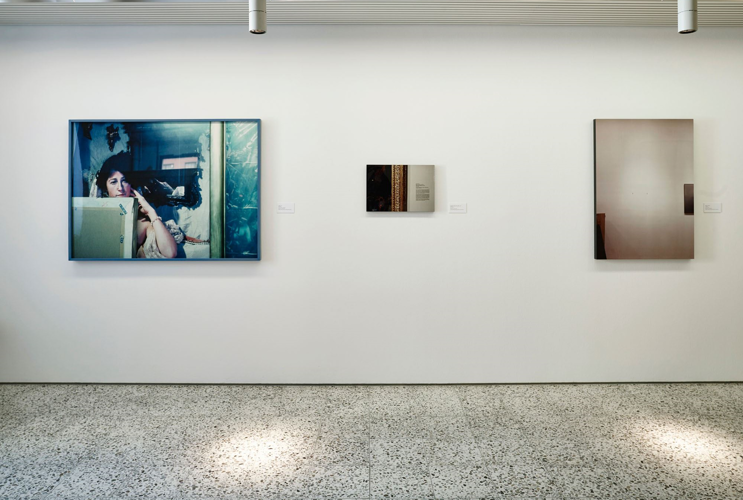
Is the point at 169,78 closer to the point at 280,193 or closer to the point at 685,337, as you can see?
the point at 280,193

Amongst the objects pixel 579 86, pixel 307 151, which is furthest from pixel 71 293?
pixel 579 86

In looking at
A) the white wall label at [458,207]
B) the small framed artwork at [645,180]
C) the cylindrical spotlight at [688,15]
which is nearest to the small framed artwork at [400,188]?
the white wall label at [458,207]

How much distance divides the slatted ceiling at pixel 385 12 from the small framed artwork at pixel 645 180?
Answer: 96cm

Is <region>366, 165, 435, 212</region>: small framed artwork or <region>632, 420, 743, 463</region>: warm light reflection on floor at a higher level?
<region>366, 165, 435, 212</region>: small framed artwork

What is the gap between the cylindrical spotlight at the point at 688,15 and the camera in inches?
98.2

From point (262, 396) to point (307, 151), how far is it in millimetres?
2340

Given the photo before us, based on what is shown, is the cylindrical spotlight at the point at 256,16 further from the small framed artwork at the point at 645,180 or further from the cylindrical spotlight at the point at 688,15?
the small framed artwork at the point at 645,180

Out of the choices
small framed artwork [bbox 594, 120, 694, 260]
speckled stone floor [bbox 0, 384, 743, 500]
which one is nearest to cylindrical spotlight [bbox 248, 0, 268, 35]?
speckled stone floor [bbox 0, 384, 743, 500]

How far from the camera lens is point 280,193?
191 inches

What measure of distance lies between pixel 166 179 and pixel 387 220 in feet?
7.06

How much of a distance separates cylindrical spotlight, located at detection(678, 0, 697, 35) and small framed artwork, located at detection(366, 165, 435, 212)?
252cm

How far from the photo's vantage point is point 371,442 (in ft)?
11.8

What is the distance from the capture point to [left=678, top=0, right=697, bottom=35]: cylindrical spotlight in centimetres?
249

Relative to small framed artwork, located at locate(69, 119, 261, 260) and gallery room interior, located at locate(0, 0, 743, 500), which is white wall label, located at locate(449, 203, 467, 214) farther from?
small framed artwork, located at locate(69, 119, 261, 260)
